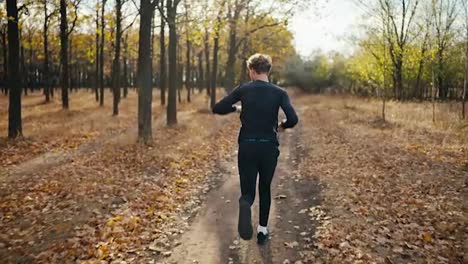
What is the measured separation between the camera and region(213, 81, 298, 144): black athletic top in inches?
209

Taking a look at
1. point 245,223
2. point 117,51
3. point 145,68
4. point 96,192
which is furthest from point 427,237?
point 117,51

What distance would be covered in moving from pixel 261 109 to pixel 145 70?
33.7 ft

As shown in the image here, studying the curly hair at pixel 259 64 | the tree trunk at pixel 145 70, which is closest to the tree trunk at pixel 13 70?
the tree trunk at pixel 145 70

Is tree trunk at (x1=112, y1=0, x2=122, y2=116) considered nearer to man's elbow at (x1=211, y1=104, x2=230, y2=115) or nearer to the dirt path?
the dirt path

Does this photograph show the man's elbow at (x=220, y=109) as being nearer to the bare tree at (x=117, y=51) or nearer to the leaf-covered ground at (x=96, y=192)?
the leaf-covered ground at (x=96, y=192)

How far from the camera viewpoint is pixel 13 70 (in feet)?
51.5

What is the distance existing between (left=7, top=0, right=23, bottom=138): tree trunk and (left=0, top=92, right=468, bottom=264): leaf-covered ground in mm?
719

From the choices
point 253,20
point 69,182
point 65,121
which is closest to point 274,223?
point 69,182

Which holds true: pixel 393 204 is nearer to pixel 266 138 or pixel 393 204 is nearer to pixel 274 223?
pixel 274 223

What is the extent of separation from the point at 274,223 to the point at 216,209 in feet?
4.58

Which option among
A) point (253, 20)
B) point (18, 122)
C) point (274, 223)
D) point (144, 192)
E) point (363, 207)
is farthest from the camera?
point (253, 20)

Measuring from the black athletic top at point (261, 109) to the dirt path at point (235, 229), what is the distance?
1.64 m

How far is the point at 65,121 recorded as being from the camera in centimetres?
2309

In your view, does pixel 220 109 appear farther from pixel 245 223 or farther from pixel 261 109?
pixel 245 223
